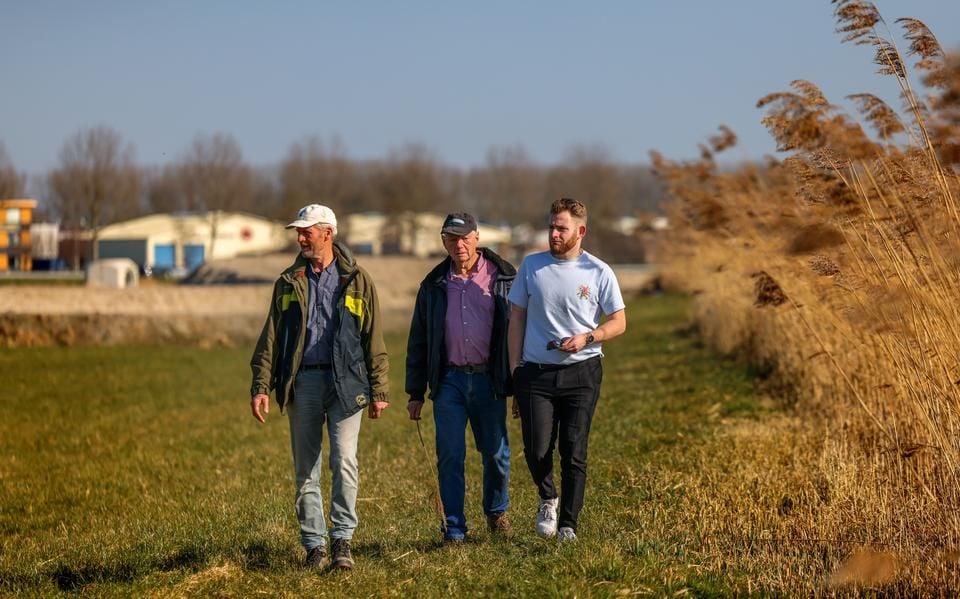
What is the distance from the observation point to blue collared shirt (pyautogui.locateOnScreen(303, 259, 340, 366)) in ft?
25.6

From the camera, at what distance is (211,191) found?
264ft

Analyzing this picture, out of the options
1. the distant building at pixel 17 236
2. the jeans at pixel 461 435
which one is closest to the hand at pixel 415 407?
the jeans at pixel 461 435

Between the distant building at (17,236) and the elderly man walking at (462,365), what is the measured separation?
A: 4390 centimetres

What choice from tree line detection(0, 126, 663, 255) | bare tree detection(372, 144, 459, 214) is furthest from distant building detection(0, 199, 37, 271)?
bare tree detection(372, 144, 459, 214)

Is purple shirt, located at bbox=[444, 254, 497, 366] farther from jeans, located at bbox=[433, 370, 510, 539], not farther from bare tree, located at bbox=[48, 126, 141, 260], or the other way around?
bare tree, located at bbox=[48, 126, 141, 260]

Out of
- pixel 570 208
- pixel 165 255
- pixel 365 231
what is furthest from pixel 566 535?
pixel 365 231

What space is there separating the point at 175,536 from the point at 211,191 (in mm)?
73649

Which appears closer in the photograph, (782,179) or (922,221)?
(922,221)

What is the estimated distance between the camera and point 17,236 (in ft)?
199

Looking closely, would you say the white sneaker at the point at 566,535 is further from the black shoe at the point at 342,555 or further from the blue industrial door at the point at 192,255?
the blue industrial door at the point at 192,255

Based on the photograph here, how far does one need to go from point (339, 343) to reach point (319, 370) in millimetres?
206

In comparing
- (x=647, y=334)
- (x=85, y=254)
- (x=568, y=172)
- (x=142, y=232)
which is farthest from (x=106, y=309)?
(x=568, y=172)

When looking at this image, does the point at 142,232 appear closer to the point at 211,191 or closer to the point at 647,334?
the point at 211,191

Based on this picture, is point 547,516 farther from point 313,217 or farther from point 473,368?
point 313,217
